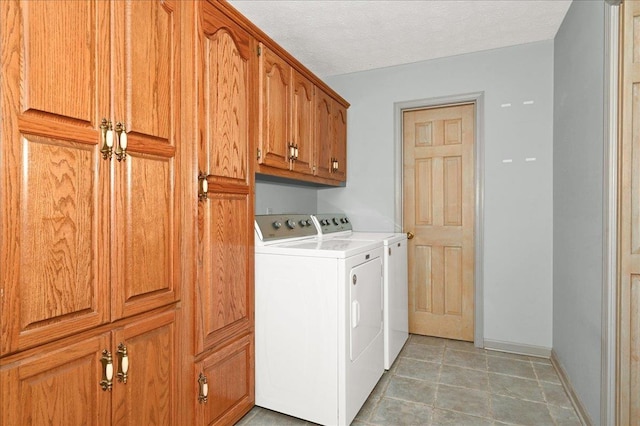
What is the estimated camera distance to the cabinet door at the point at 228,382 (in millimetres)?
1670

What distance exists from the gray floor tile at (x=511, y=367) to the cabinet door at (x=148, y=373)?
222 cm

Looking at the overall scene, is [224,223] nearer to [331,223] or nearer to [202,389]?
[202,389]

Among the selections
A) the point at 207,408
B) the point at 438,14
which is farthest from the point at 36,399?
the point at 438,14

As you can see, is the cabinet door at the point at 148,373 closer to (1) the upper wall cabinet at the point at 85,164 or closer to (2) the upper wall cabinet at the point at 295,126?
(1) the upper wall cabinet at the point at 85,164

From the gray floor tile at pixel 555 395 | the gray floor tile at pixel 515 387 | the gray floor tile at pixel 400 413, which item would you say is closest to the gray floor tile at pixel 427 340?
the gray floor tile at pixel 515 387

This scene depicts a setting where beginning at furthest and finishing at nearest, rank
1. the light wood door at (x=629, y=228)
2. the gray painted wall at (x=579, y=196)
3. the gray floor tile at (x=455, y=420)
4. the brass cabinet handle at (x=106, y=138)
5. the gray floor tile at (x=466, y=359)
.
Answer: the gray floor tile at (x=466, y=359) → the gray floor tile at (x=455, y=420) → the gray painted wall at (x=579, y=196) → the light wood door at (x=629, y=228) → the brass cabinet handle at (x=106, y=138)

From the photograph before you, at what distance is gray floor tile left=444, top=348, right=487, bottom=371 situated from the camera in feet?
8.68

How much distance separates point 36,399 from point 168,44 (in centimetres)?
136

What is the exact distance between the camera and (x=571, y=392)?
7.07 ft

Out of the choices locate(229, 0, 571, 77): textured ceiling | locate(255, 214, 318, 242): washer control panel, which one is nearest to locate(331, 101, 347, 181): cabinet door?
locate(229, 0, 571, 77): textured ceiling

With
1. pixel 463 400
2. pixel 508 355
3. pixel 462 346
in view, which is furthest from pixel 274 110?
pixel 508 355

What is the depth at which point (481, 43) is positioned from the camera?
111 inches

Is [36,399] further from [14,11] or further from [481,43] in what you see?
[481,43]

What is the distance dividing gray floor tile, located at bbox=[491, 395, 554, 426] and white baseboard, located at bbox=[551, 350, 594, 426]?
0.51 ft
